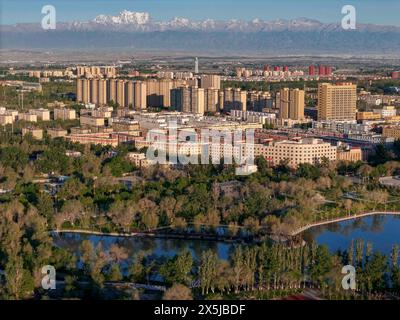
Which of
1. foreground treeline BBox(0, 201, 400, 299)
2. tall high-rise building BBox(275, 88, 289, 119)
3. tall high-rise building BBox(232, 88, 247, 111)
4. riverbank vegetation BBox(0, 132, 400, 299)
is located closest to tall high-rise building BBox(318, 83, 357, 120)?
tall high-rise building BBox(275, 88, 289, 119)

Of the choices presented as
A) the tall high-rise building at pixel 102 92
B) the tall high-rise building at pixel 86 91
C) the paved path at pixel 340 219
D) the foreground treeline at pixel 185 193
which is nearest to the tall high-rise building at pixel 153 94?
the tall high-rise building at pixel 102 92

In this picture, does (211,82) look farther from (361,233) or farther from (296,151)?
(361,233)

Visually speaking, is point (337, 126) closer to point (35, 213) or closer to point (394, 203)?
point (394, 203)

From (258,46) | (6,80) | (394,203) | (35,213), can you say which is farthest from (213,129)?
(258,46)

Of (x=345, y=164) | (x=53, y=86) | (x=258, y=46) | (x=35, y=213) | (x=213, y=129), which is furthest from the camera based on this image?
(x=258, y=46)

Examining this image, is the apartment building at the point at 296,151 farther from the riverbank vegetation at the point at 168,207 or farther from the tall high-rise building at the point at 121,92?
the tall high-rise building at the point at 121,92

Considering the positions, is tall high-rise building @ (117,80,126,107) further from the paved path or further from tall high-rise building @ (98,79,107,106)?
the paved path

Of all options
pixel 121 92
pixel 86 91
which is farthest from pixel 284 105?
pixel 86 91

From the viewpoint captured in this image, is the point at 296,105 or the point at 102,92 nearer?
the point at 296,105
